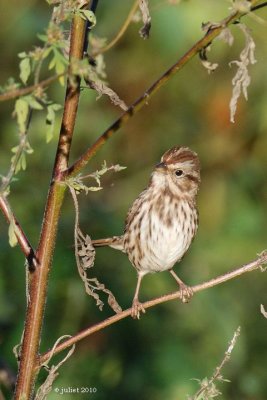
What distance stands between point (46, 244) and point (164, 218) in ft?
7.17

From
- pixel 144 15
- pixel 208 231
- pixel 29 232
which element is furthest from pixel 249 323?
pixel 144 15

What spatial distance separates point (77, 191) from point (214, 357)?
3.61 m

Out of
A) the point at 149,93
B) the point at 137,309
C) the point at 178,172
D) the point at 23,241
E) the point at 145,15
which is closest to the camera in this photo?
the point at 149,93

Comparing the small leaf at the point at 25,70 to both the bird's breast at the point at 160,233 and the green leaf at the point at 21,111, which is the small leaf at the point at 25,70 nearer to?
the green leaf at the point at 21,111

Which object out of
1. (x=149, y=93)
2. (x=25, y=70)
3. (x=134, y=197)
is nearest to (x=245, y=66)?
(x=149, y=93)

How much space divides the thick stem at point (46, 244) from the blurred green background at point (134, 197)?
207cm

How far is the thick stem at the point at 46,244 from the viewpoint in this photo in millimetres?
2221

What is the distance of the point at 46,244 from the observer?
2244mm

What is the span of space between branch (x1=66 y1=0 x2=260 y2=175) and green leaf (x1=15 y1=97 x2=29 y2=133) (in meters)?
0.21

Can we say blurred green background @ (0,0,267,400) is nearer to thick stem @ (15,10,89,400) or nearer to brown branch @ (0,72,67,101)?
thick stem @ (15,10,89,400)

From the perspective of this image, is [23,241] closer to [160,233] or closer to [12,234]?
[12,234]

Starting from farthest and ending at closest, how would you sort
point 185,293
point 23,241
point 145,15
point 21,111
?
point 185,293
point 145,15
point 23,241
point 21,111

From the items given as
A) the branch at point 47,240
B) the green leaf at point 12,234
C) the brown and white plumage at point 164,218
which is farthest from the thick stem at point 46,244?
the brown and white plumage at point 164,218

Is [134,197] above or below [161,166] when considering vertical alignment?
above
